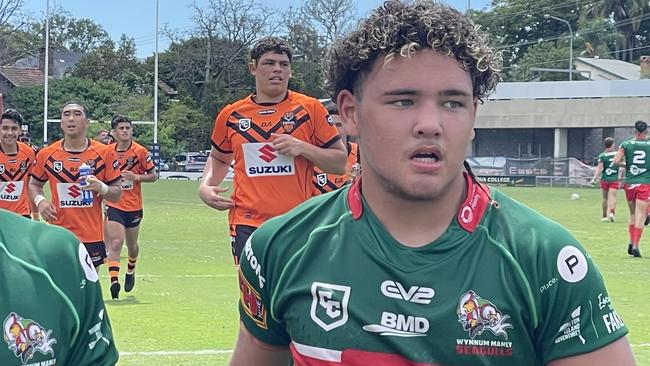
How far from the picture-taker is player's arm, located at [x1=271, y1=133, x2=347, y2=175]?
8.95 metres

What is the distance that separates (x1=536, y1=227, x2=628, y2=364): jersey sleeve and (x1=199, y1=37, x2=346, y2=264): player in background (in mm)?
6362

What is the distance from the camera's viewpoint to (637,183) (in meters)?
19.5

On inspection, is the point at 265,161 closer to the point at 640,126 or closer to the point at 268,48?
the point at 268,48

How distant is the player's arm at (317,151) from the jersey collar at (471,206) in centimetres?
573

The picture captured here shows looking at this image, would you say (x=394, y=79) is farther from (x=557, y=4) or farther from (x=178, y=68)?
(x=557, y=4)

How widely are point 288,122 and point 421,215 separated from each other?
261 inches

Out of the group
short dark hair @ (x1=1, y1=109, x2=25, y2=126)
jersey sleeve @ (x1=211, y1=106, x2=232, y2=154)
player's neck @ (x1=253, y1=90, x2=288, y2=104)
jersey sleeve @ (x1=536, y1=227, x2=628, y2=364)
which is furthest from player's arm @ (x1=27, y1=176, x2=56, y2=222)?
jersey sleeve @ (x1=536, y1=227, x2=628, y2=364)

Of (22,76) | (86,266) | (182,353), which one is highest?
(22,76)

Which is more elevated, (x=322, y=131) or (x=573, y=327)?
(x=322, y=131)

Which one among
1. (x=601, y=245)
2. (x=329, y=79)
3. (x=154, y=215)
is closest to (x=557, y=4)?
(x=154, y=215)

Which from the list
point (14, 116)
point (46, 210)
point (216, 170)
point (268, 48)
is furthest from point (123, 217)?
point (268, 48)

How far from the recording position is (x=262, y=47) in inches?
371

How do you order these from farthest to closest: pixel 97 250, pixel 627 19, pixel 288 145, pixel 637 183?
pixel 627 19 → pixel 637 183 → pixel 97 250 → pixel 288 145

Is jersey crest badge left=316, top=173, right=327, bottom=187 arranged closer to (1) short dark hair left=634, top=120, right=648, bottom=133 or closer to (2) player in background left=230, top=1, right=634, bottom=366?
(2) player in background left=230, top=1, right=634, bottom=366
